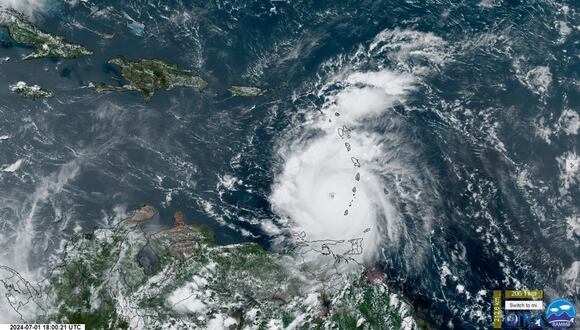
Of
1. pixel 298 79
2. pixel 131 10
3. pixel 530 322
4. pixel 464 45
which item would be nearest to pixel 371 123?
pixel 298 79

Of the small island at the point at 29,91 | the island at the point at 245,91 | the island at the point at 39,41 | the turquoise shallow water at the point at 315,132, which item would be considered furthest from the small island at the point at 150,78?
the small island at the point at 29,91

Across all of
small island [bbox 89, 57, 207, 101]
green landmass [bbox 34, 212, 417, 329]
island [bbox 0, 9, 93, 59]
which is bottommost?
green landmass [bbox 34, 212, 417, 329]

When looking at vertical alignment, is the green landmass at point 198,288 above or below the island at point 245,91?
below

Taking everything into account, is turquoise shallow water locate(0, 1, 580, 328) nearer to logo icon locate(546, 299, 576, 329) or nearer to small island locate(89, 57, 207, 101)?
small island locate(89, 57, 207, 101)

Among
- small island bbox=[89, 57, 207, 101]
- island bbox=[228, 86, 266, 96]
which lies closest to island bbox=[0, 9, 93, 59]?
small island bbox=[89, 57, 207, 101]

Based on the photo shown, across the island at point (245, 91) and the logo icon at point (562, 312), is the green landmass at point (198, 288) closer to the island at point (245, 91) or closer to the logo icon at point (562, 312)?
the logo icon at point (562, 312)
